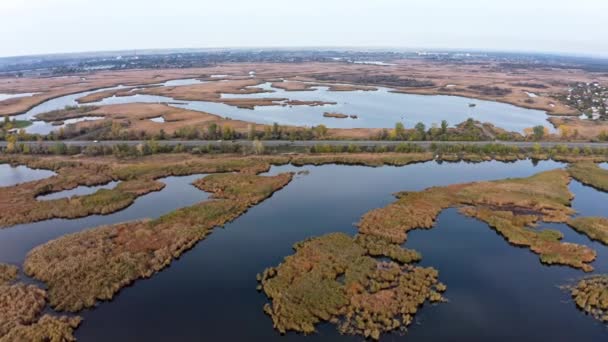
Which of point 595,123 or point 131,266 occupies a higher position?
point 595,123

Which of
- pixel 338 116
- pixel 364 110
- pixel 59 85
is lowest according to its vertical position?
pixel 338 116

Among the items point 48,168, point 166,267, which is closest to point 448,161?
point 166,267

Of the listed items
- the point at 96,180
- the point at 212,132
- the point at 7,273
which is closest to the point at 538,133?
the point at 212,132

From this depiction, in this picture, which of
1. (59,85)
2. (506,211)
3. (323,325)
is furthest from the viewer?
(59,85)

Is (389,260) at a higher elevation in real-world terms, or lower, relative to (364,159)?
lower

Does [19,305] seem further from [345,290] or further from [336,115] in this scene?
[336,115]

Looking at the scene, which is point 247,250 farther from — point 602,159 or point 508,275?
point 602,159

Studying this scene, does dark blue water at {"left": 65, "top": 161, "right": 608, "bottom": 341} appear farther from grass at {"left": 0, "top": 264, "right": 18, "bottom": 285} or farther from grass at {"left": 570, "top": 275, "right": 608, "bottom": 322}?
grass at {"left": 0, "top": 264, "right": 18, "bottom": 285}

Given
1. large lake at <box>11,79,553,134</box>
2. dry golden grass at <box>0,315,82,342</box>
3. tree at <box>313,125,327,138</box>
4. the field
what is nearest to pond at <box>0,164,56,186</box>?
the field
